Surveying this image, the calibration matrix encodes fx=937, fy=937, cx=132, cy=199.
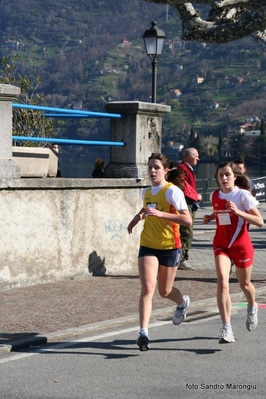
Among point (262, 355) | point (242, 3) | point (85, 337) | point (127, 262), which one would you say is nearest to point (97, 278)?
point (127, 262)

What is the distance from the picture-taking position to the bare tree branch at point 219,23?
1775cm

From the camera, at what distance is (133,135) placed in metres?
13.5

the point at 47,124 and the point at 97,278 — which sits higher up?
the point at 47,124

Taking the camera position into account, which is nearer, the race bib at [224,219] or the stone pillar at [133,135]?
the race bib at [224,219]

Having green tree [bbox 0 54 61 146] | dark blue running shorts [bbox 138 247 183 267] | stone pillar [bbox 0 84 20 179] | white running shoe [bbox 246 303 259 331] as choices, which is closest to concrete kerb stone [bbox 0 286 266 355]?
dark blue running shorts [bbox 138 247 183 267]

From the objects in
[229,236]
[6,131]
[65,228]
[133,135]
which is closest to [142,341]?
[229,236]

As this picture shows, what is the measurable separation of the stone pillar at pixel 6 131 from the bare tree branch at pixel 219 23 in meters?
7.19

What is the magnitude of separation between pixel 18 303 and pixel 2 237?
127cm

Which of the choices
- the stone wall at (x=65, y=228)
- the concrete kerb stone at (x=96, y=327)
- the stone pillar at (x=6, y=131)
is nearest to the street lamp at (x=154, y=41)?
the stone wall at (x=65, y=228)

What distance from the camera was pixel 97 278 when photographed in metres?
12.5

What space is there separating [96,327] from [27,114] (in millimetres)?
7904

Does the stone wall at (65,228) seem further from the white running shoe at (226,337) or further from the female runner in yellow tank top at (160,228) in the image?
the white running shoe at (226,337)

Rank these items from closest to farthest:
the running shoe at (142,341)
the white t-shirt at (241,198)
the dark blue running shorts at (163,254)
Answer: the running shoe at (142,341)
the dark blue running shorts at (163,254)
the white t-shirt at (241,198)

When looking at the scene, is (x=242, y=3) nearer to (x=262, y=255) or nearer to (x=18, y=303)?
(x=262, y=255)
